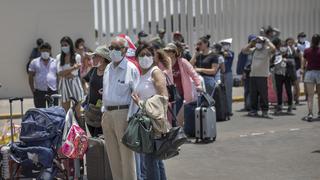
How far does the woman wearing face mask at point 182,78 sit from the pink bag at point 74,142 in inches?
136

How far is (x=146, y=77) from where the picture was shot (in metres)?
7.27

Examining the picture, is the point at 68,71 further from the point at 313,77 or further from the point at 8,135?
the point at 313,77

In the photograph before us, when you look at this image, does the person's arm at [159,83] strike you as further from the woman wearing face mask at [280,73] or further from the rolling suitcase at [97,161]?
the woman wearing face mask at [280,73]

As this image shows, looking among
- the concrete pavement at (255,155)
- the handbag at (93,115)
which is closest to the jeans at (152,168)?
the handbag at (93,115)

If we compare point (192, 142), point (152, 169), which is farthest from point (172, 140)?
point (192, 142)

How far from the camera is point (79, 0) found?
18750mm

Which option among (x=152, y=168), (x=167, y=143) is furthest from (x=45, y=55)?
(x=167, y=143)

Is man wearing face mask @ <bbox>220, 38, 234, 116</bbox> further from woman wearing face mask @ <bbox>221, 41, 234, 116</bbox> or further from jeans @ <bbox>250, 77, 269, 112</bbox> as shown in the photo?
jeans @ <bbox>250, 77, 269, 112</bbox>

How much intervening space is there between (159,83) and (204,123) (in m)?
3.97

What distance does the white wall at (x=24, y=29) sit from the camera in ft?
59.7

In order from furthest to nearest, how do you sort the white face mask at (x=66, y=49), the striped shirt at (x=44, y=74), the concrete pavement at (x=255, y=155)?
1. the striped shirt at (x=44, y=74)
2. the white face mask at (x=66, y=49)
3. the concrete pavement at (x=255, y=155)

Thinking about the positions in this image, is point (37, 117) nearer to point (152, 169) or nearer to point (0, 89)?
point (152, 169)

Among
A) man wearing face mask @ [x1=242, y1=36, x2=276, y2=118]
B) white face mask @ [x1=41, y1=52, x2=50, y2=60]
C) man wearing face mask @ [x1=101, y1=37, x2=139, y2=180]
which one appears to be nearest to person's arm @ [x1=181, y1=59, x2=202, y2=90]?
white face mask @ [x1=41, y1=52, x2=50, y2=60]

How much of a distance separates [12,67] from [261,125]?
8.29 metres
